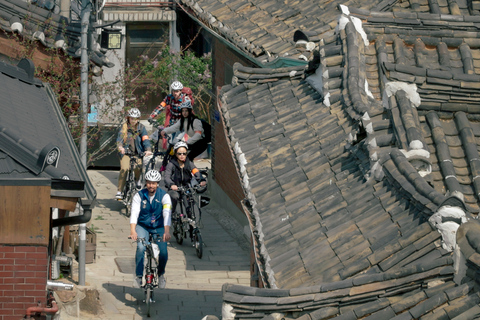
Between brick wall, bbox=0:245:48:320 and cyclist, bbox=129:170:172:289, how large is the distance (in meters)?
3.18

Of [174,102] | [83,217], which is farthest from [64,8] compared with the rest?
[83,217]

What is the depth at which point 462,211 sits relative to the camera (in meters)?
5.50

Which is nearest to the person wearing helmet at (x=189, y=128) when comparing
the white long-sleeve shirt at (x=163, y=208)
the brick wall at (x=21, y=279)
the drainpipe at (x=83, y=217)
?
the white long-sleeve shirt at (x=163, y=208)

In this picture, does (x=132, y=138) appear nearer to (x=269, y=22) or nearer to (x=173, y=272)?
(x=173, y=272)

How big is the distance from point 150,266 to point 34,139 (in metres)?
3.48

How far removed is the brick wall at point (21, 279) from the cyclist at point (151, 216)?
10.4 ft

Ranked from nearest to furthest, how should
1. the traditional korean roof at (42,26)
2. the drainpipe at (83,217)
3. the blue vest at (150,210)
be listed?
the drainpipe at (83,217), the blue vest at (150,210), the traditional korean roof at (42,26)

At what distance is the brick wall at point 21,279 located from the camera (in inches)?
334

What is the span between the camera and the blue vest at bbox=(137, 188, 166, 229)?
39.0ft

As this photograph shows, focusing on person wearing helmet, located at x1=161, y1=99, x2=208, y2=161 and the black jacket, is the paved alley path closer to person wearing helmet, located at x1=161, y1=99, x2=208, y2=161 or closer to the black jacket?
the black jacket

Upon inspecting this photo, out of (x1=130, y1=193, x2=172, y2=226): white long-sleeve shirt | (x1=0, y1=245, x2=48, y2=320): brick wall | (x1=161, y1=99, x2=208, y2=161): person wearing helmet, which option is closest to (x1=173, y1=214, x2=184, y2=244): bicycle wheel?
(x1=161, y1=99, x2=208, y2=161): person wearing helmet

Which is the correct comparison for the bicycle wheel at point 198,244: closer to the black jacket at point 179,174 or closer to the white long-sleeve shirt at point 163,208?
the black jacket at point 179,174

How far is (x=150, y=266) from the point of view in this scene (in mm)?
12008

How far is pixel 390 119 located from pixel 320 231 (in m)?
1.30
